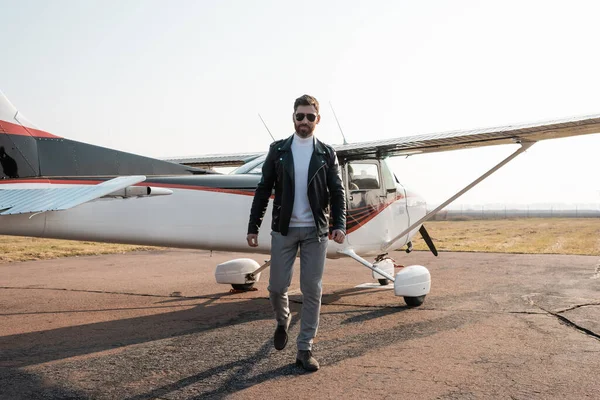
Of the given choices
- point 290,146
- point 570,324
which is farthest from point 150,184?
point 570,324

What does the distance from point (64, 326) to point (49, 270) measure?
21.1 ft

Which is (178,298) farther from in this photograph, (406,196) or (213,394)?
(213,394)

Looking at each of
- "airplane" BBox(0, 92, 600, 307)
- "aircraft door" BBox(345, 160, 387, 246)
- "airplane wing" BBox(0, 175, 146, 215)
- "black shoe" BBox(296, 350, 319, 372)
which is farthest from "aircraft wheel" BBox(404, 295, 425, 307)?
"airplane wing" BBox(0, 175, 146, 215)

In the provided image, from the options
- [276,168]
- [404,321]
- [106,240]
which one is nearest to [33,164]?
[106,240]

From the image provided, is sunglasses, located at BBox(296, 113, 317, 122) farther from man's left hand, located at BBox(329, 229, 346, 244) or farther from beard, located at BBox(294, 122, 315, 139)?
man's left hand, located at BBox(329, 229, 346, 244)

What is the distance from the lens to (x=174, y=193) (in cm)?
617

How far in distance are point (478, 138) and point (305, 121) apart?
14.2 ft

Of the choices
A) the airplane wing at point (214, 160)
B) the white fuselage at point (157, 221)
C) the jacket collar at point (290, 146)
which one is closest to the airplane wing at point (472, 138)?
the white fuselage at point (157, 221)

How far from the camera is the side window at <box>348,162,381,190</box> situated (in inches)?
308

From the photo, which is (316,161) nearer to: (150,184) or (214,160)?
(150,184)

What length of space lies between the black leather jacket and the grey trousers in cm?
9

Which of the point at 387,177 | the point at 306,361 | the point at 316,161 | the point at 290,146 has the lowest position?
the point at 306,361

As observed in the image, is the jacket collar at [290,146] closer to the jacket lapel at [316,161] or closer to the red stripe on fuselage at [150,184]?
the jacket lapel at [316,161]

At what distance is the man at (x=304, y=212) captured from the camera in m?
4.16
